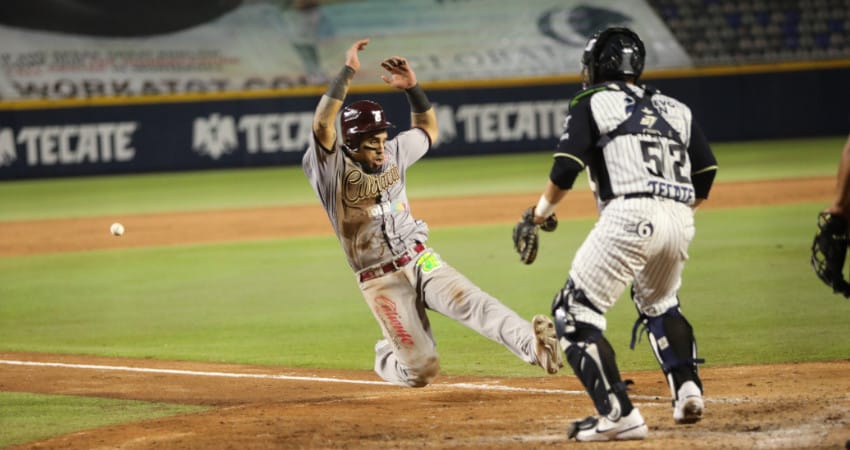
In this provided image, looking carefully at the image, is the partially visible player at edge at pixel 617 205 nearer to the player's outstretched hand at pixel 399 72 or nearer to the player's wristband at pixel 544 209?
the player's wristband at pixel 544 209

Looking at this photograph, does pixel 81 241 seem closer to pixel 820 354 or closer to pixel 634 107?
pixel 820 354

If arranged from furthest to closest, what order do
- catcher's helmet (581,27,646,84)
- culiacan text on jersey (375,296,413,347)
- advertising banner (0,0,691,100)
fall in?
advertising banner (0,0,691,100) < culiacan text on jersey (375,296,413,347) < catcher's helmet (581,27,646,84)

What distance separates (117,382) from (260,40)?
24.2m

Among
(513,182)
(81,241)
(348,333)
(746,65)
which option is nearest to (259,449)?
(348,333)

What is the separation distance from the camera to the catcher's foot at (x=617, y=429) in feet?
19.1

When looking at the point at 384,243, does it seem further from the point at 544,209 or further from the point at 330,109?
the point at 544,209

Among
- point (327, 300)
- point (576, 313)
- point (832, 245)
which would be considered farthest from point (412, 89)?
point (327, 300)

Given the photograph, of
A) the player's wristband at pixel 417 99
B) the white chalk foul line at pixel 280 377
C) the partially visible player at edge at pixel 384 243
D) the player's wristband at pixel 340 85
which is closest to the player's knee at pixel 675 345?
the white chalk foul line at pixel 280 377

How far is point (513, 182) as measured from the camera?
22000 mm

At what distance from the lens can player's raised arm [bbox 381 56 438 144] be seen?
7.58 meters

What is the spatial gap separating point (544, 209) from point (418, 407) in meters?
1.69

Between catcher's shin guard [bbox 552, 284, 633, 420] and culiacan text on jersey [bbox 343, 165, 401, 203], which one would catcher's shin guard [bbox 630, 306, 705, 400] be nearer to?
catcher's shin guard [bbox 552, 284, 633, 420]

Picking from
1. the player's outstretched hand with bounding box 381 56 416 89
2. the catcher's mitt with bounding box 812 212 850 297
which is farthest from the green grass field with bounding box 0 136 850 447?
the catcher's mitt with bounding box 812 212 850 297

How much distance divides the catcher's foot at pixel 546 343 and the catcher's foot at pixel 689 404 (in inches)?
26.6
